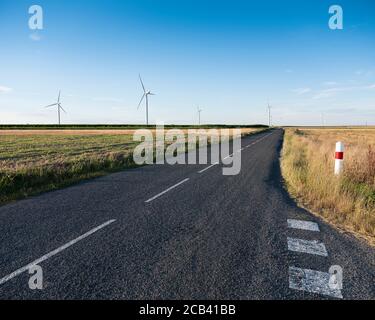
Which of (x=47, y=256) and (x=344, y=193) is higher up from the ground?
(x=344, y=193)

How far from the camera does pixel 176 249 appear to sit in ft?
14.8

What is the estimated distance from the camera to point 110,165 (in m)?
Result: 14.3

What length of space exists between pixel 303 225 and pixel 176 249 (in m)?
2.73

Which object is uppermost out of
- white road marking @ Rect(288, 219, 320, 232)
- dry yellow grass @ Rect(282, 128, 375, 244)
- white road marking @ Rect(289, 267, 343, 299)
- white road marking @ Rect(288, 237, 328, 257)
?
dry yellow grass @ Rect(282, 128, 375, 244)

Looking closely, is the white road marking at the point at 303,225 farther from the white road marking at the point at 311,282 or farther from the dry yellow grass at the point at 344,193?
the white road marking at the point at 311,282

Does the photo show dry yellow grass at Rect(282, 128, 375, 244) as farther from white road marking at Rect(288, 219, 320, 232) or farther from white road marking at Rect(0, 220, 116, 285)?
white road marking at Rect(0, 220, 116, 285)

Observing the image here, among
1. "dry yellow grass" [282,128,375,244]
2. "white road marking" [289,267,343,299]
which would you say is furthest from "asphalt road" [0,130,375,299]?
"dry yellow grass" [282,128,375,244]

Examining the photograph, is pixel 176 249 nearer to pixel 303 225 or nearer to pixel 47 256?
pixel 47 256

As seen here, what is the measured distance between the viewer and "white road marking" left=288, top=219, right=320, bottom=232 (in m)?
5.48

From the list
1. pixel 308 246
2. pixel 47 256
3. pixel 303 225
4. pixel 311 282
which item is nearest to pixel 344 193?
pixel 303 225

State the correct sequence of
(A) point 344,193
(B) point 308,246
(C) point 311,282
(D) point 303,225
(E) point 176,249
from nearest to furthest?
(C) point 311,282, (E) point 176,249, (B) point 308,246, (D) point 303,225, (A) point 344,193

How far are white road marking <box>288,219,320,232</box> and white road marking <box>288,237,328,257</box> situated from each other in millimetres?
651
